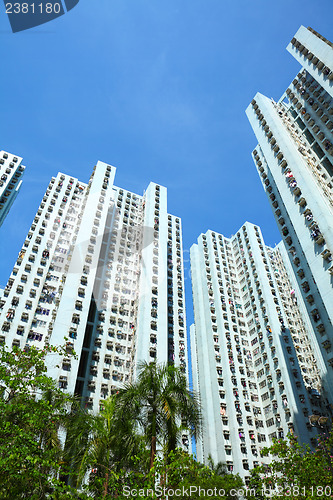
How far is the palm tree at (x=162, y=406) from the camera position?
601 inches

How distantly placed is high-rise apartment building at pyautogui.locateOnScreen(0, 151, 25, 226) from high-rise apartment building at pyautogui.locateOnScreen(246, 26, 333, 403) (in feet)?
164

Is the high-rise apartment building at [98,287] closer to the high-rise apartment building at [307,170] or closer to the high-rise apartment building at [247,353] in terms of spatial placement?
the high-rise apartment building at [247,353]

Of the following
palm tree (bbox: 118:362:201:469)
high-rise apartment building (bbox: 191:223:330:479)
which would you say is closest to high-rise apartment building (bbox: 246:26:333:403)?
high-rise apartment building (bbox: 191:223:330:479)

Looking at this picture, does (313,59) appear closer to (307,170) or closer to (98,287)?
(307,170)

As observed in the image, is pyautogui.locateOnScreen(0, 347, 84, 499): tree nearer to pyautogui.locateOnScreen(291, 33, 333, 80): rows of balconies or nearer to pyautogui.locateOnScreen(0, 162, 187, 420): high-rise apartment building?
pyautogui.locateOnScreen(0, 162, 187, 420): high-rise apartment building

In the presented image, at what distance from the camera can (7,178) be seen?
71.1 metres

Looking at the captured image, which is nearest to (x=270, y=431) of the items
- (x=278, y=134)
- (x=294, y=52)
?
(x=278, y=134)

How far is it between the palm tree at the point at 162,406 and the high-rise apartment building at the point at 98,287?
23.4 meters

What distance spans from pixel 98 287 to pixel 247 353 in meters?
31.8

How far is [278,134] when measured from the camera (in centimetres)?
4900

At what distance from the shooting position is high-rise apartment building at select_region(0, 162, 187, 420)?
156 feet

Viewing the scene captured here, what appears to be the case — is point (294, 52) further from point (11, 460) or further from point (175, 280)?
point (11, 460)

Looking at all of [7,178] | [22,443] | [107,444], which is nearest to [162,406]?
[107,444]

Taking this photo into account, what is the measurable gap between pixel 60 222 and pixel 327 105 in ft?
164
